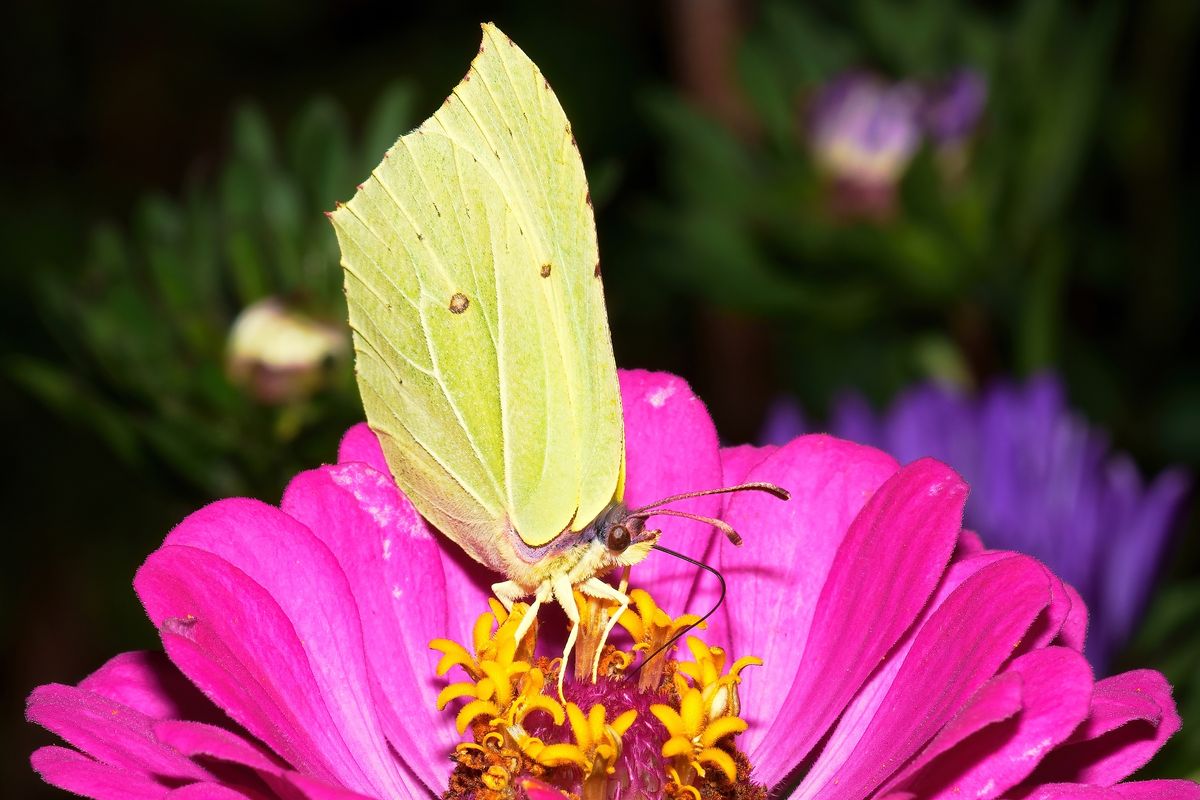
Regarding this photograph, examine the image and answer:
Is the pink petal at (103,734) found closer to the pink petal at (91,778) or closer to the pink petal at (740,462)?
the pink petal at (91,778)

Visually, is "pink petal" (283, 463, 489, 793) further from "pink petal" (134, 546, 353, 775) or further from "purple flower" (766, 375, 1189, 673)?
"purple flower" (766, 375, 1189, 673)

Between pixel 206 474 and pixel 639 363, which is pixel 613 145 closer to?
pixel 639 363

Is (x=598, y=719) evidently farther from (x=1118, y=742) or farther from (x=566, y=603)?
(x=1118, y=742)

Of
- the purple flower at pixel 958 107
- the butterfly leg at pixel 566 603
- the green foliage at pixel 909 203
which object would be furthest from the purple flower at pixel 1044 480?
the butterfly leg at pixel 566 603

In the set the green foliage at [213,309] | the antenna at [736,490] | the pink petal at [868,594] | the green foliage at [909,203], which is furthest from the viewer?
the green foliage at [909,203]

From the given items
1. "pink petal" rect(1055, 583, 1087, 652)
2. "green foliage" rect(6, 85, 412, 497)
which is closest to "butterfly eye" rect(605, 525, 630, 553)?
"pink petal" rect(1055, 583, 1087, 652)

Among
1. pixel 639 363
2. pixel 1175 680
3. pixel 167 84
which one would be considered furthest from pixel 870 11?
pixel 167 84
